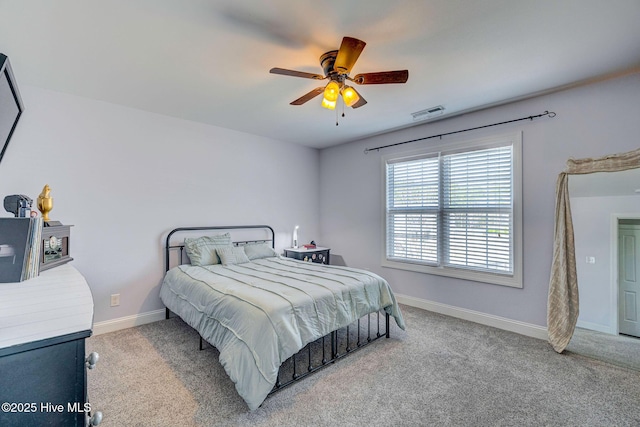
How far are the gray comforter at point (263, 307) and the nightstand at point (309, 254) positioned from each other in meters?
1.12

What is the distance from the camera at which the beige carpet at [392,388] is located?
6.12 ft

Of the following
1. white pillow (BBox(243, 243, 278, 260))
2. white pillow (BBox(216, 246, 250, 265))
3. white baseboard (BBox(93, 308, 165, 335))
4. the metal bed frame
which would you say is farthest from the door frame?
white baseboard (BBox(93, 308, 165, 335))

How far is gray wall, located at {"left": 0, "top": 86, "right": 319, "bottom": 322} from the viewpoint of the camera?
2871 mm

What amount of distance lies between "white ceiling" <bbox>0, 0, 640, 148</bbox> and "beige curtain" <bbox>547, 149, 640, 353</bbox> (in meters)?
0.84

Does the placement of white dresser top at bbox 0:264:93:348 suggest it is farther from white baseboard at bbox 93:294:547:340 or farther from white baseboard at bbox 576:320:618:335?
white baseboard at bbox 576:320:618:335

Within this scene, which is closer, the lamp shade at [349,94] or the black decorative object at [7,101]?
the black decorative object at [7,101]

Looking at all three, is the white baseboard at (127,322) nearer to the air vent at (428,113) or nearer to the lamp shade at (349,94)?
the lamp shade at (349,94)

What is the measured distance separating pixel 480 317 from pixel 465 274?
53 cm

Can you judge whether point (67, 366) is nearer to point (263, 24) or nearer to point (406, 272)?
point (263, 24)

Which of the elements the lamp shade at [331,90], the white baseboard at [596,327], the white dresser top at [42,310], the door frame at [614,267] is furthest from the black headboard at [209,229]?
the door frame at [614,267]

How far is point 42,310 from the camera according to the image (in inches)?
38.5

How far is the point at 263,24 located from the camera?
192 centimetres

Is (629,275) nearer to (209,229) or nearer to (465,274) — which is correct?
(465,274)

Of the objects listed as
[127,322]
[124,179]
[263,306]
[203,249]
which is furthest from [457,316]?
[124,179]
